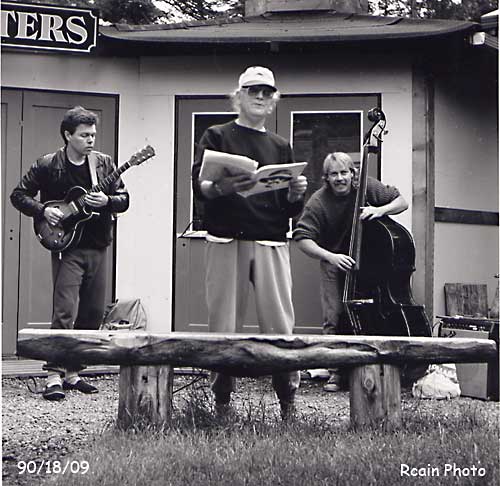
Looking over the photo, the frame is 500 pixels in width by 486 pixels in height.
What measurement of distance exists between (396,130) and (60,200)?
2.73 meters

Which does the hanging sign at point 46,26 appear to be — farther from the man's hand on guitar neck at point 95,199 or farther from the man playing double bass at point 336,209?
the man playing double bass at point 336,209

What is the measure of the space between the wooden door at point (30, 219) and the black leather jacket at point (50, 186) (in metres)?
1.52

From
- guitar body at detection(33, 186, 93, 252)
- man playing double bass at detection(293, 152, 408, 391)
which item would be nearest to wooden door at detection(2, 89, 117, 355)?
guitar body at detection(33, 186, 93, 252)

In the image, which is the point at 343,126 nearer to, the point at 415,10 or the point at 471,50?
the point at 471,50

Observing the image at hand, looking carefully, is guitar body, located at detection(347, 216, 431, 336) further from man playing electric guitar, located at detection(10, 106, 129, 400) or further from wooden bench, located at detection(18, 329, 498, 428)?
man playing electric guitar, located at detection(10, 106, 129, 400)

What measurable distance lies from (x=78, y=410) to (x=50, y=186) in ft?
4.42

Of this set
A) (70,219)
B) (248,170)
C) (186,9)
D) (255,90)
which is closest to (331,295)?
(70,219)

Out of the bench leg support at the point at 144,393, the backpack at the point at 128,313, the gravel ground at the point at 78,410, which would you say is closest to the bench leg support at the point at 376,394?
the gravel ground at the point at 78,410

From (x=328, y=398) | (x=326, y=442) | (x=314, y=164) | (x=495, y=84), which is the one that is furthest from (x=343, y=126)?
(x=326, y=442)

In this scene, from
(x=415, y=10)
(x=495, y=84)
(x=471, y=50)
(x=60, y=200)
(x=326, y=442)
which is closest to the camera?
(x=326, y=442)

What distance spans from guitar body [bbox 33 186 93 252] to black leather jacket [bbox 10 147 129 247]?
40 mm

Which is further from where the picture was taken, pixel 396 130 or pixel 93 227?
pixel 396 130

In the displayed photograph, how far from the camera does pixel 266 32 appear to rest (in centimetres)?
723

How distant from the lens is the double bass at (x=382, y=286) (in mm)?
5844
